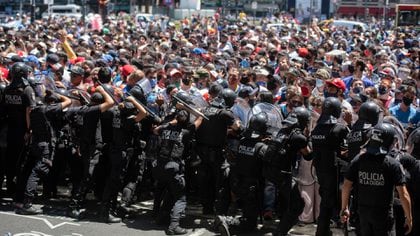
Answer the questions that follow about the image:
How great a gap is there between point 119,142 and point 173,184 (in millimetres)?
1043

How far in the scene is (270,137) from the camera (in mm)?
8469

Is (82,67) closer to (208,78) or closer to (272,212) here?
(208,78)

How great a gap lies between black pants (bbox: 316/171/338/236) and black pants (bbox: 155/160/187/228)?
1.85 m

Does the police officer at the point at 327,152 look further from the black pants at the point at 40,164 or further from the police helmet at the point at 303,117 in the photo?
the black pants at the point at 40,164

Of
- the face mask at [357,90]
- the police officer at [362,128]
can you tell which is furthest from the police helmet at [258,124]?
the face mask at [357,90]

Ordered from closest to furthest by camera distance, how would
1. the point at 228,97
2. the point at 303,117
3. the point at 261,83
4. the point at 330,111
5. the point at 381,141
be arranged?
the point at 381,141
the point at 330,111
the point at 303,117
the point at 228,97
the point at 261,83

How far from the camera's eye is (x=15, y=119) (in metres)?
9.70

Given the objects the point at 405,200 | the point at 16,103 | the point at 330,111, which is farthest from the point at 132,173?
the point at 405,200

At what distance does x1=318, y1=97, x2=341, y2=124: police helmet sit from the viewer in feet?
25.9

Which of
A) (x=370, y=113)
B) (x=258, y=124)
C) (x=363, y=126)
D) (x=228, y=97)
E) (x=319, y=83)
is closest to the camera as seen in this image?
(x=370, y=113)

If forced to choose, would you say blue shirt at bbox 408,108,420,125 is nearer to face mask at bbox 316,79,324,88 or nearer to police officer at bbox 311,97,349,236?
face mask at bbox 316,79,324,88

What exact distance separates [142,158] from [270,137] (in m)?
2.22

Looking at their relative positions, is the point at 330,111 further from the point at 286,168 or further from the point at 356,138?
the point at 286,168

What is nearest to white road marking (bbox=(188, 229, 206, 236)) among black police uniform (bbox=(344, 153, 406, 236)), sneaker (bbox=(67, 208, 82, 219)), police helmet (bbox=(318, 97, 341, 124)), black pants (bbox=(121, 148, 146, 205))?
black pants (bbox=(121, 148, 146, 205))
